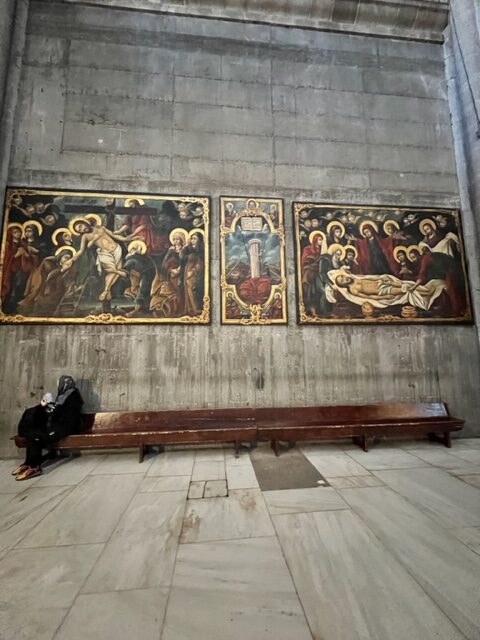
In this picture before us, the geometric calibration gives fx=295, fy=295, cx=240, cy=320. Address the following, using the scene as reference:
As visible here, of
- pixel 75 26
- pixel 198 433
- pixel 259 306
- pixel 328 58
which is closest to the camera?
pixel 198 433

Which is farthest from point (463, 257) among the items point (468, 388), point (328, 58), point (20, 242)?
point (20, 242)

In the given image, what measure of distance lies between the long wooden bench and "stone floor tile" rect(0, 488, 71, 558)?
2.91 feet

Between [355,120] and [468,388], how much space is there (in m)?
6.12

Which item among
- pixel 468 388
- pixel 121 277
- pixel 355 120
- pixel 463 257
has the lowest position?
pixel 468 388

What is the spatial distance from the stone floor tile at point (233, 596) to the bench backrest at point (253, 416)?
257 cm

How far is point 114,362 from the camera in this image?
17.4ft

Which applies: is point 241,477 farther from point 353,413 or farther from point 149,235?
point 149,235

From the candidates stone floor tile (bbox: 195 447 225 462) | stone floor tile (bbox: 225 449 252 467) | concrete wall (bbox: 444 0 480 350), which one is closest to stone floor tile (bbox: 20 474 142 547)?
stone floor tile (bbox: 195 447 225 462)

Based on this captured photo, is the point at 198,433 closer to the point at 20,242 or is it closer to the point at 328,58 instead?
the point at 20,242

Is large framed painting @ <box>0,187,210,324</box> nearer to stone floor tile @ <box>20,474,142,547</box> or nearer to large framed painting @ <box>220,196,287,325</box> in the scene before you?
large framed painting @ <box>220,196,287,325</box>

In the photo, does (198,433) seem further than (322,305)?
No

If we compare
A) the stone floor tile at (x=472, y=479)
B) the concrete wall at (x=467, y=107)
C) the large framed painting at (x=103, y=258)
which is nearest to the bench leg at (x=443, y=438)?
the stone floor tile at (x=472, y=479)

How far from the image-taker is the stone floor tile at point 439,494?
111 inches

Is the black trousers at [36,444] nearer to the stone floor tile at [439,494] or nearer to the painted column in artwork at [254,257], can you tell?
the painted column in artwork at [254,257]
